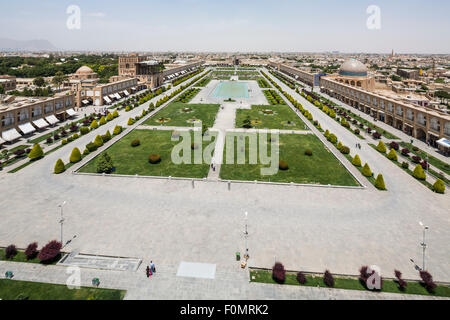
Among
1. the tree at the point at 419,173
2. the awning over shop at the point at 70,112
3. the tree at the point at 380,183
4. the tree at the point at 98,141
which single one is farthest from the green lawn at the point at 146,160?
the tree at the point at 419,173

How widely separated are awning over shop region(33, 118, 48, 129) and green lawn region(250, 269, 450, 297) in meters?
48.5

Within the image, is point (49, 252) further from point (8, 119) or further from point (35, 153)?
point (8, 119)

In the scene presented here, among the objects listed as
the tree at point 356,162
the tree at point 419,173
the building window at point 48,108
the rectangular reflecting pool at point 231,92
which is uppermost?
the rectangular reflecting pool at point 231,92

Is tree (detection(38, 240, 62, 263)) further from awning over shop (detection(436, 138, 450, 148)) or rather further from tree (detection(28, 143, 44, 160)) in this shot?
awning over shop (detection(436, 138, 450, 148))

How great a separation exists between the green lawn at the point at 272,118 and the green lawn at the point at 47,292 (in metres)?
39.9

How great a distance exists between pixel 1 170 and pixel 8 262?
66.0 feet

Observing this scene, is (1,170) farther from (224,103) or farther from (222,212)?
(224,103)

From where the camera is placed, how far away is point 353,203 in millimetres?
25641

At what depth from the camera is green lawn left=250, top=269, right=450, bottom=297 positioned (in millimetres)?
16125

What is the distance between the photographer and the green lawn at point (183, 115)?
54.0 metres

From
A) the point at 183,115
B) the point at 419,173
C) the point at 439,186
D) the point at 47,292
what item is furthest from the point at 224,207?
the point at 183,115

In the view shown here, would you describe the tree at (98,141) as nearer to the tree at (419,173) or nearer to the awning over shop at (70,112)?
the awning over shop at (70,112)

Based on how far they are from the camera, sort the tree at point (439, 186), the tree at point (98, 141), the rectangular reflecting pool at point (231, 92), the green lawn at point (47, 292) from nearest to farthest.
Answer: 1. the green lawn at point (47, 292)
2. the tree at point (439, 186)
3. the tree at point (98, 141)
4. the rectangular reflecting pool at point (231, 92)
